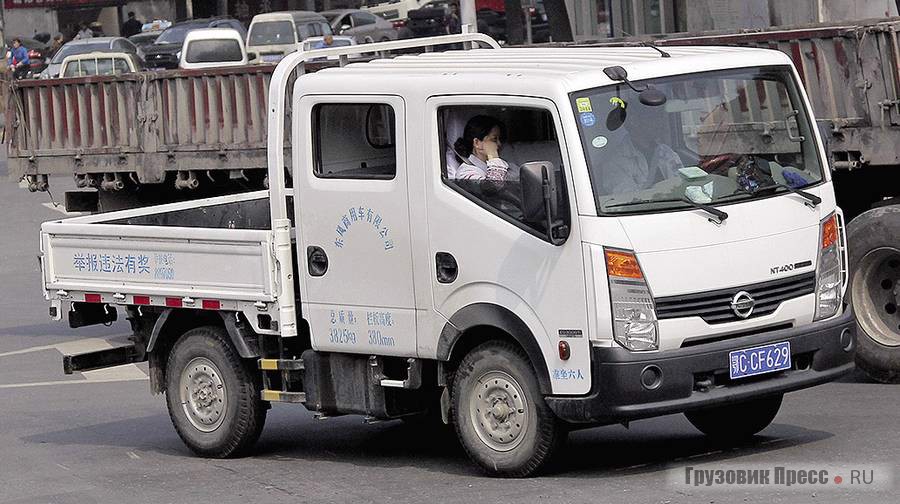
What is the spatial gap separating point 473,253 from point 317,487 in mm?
1472

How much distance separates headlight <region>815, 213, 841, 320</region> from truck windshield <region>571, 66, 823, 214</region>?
0.25 m

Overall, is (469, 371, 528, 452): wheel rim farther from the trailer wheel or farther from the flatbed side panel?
the trailer wheel

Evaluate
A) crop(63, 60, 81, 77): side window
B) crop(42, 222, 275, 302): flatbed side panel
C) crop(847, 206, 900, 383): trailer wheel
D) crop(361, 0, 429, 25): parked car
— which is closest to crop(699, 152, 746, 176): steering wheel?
crop(42, 222, 275, 302): flatbed side panel

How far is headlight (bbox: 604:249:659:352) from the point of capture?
7.68 metres

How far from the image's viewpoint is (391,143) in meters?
8.58

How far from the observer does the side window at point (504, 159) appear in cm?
777

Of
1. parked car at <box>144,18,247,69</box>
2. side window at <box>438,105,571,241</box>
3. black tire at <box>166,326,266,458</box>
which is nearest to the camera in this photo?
side window at <box>438,105,571,241</box>

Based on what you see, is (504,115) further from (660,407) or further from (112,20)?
(112,20)

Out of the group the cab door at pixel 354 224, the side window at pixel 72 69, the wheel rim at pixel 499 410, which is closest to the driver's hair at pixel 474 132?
the cab door at pixel 354 224

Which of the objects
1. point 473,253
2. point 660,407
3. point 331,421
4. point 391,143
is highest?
point 391,143

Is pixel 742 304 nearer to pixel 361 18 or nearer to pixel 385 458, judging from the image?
pixel 385 458

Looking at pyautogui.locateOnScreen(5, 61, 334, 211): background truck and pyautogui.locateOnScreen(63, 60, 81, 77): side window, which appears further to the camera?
pyautogui.locateOnScreen(63, 60, 81, 77): side window

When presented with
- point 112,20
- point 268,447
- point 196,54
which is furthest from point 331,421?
point 112,20

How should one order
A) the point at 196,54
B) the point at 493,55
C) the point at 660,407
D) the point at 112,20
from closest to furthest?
the point at 660,407 < the point at 493,55 < the point at 196,54 < the point at 112,20
